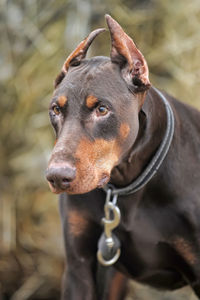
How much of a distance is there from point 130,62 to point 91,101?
0.83ft

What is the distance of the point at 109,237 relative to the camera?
10.3ft

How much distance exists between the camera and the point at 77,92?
2656 mm

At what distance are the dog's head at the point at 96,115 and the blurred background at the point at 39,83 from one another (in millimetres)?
2589

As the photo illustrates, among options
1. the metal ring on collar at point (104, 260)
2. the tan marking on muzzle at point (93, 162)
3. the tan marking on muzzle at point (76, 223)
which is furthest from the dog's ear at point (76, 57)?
the metal ring on collar at point (104, 260)

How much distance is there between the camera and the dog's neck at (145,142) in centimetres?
296

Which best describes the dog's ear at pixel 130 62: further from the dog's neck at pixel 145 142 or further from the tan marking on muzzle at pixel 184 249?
the tan marking on muzzle at pixel 184 249

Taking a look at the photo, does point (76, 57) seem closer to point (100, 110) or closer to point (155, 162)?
point (100, 110)

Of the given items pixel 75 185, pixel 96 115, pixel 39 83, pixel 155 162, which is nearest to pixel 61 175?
pixel 75 185

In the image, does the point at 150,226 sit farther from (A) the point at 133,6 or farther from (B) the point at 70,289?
(A) the point at 133,6

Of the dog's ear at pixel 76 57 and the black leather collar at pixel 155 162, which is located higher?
the dog's ear at pixel 76 57

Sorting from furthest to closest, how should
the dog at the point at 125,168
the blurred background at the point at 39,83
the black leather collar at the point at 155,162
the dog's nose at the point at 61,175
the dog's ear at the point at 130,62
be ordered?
the blurred background at the point at 39,83, the black leather collar at the point at 155,162, the dog's ear at the point at 130,62, the dog at the point at 125,168, the dog's nose at the point at 61,175

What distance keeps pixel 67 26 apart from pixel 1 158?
1.18 metres

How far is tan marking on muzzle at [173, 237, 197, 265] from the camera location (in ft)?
10.1

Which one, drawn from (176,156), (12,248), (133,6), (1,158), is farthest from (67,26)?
(176,156)
